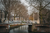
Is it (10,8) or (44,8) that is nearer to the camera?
(44,8)

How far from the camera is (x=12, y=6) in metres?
22.4

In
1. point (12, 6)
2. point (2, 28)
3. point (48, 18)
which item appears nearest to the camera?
point (2, 28)

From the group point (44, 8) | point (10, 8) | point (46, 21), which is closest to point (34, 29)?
point (46, 21)

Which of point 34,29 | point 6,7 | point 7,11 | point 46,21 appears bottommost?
point 34,29

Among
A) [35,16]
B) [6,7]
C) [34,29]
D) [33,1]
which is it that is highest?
[33,1]

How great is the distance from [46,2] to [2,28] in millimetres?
14431

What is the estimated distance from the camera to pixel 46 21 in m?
21.7

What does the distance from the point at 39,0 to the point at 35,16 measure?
6.37 metres

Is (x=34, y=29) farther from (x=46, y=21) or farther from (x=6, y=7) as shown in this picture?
(x=6, y=7)

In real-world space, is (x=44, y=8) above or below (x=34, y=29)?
above

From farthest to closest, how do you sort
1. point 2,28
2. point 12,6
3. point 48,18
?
1. point 12,6
2. point 48,18
3. point 2,28

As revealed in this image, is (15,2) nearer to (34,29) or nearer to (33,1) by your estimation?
(33,1)

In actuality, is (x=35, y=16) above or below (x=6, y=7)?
below

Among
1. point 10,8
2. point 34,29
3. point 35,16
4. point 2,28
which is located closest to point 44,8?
point 35,16
